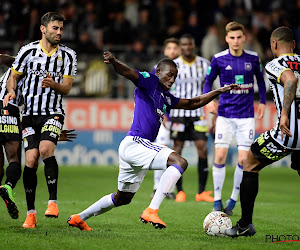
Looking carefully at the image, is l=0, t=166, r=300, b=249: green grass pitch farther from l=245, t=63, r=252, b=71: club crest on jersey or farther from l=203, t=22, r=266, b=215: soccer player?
l=245, t=63, r=252, b=71: club crest on jersey

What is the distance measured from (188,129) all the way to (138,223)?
3643mm

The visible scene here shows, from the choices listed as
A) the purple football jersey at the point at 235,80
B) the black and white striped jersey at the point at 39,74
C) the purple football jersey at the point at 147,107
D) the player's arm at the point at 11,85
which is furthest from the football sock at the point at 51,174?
the purple football jersey at the point at 235,80

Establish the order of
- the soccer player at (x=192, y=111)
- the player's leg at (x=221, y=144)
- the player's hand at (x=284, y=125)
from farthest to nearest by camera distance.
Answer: the soccer player at (x=192, y=111), the player's leg at (x=221, y=144), the player's hand at (x=284, y=125)

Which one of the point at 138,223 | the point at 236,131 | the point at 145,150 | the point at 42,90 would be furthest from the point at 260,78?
the point at 145,150

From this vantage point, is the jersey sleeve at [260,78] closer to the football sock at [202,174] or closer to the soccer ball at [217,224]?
the football sock at [202,174]

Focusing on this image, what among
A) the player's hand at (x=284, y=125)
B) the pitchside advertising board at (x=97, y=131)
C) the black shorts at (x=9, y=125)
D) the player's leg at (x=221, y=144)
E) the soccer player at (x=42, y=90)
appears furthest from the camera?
the pitchside advertising board at (x=97, y=131)

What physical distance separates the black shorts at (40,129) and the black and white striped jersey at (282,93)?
2.50 meters

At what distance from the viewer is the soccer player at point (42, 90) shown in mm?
7473

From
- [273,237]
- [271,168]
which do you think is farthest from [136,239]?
[271,168]

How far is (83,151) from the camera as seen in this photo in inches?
678

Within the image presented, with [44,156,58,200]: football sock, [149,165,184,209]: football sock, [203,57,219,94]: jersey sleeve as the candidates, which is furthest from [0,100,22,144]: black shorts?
[203,57,219,94]: jersey sleeve

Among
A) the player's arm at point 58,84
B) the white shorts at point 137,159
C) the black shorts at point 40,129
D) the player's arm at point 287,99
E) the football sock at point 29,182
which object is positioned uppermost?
the player's arm at point 58,84

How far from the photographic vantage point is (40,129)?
300 inches

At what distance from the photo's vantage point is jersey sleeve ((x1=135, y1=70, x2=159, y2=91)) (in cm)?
668
